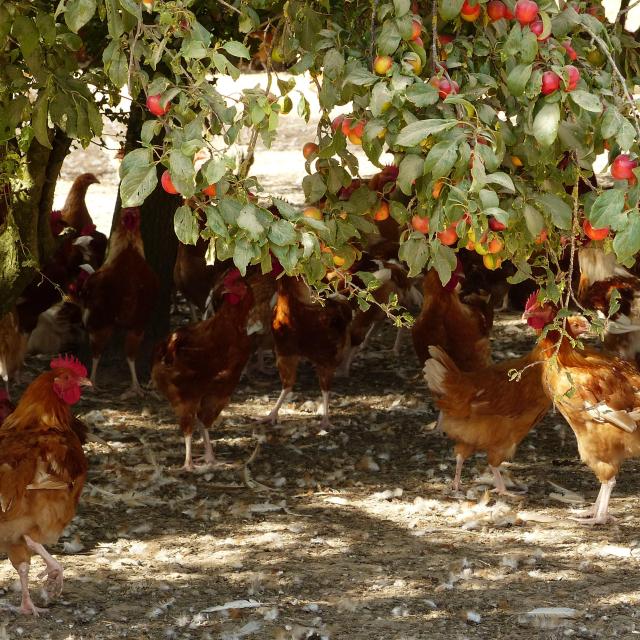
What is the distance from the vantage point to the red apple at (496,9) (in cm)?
277

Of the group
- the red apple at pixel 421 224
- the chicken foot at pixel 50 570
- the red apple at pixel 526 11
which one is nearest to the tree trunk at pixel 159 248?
the chicken foot at pixel 50 570

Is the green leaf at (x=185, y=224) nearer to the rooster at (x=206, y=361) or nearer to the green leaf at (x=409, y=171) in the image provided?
the green leaf at (x=409, y=171)

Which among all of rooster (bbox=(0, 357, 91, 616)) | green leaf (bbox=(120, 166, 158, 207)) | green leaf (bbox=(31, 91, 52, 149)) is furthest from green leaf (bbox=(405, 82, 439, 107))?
rooster (bbox=(0, 357, 91, 616))

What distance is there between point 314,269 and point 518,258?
0.65m

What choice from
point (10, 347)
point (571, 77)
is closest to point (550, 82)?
point (571, 77)

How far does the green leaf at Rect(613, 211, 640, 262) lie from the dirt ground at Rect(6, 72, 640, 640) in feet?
8.50

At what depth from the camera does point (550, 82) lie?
8.16 feet

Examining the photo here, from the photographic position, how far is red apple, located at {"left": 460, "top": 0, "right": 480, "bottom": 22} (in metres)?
2.71

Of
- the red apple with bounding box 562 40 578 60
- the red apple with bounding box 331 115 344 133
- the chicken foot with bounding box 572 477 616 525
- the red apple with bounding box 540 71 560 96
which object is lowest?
the chicken foot with bounding box 572 477 616 525

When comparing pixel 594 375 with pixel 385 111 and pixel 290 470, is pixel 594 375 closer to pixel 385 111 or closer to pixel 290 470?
pixel 290 470

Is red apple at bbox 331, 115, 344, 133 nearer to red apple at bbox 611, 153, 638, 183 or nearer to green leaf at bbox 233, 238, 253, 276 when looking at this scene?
green leaf at bbox 233, 238, 253, 276

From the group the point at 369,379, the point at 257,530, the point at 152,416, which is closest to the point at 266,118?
the point at 257,530

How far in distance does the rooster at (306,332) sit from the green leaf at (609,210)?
491 cm

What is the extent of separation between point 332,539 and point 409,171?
336 cm
